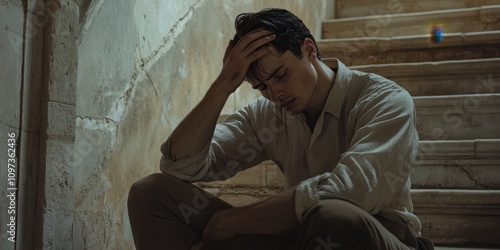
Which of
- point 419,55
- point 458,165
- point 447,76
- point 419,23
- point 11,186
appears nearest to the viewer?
point 11,186

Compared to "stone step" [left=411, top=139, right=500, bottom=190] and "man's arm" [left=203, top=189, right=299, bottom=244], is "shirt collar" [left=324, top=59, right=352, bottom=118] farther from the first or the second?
"stone step" [left=411, top=139, right=500, bottom=190]

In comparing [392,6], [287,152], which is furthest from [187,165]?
[392,6]

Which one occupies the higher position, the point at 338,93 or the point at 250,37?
the point at 250,37

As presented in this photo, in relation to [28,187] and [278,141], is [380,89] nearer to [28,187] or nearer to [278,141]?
[278,141]

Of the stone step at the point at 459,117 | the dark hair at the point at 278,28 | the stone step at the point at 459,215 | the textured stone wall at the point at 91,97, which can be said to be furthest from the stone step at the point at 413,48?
the dark hair at the point at 278,28

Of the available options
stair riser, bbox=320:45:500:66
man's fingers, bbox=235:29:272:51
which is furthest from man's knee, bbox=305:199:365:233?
stair riser, bbox=320:45:500:66

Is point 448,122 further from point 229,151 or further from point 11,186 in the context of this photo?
point 11,186

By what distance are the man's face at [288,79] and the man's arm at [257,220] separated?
35 centimetres

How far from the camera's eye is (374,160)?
1.50 m

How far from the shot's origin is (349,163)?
58.6 inches

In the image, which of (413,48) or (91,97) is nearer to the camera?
(91,97)

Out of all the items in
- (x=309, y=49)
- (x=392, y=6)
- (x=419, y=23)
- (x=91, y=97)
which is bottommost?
(x=91, y=97)

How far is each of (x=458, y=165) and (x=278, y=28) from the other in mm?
1476

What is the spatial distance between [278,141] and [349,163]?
471 millimetres
